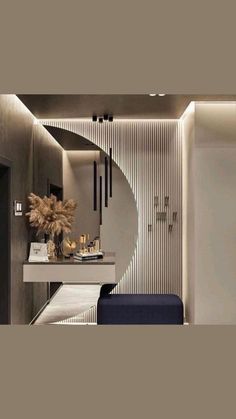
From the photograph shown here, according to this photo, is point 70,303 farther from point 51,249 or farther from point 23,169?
point 23,169

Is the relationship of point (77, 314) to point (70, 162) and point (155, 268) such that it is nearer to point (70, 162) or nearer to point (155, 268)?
point (155, 268)

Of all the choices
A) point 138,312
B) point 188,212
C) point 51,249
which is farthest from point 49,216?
point 188,212

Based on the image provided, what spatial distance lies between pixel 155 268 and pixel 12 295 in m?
2.16

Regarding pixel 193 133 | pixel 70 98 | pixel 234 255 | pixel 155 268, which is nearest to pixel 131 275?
pixel 155 268

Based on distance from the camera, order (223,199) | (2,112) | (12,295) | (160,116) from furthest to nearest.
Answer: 1. (160,116)
2. (223,199)
3. (12,295)
4. (2,112)

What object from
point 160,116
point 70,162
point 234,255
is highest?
point 160,116

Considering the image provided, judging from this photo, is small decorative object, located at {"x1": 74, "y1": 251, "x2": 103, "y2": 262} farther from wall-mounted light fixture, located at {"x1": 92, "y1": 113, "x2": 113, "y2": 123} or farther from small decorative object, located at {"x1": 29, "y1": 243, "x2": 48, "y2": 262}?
wall-mounted light fixture, located at {"x1": 92, "y1": 113, "x2": 113, "y2": 123}

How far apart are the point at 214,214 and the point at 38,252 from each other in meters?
2.27

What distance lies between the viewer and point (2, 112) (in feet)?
17.3

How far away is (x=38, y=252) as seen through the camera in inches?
246

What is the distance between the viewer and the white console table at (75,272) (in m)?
5.91

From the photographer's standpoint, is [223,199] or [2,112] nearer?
[2,112]

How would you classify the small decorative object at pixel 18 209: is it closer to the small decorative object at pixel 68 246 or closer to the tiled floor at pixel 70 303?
the small decorative object at pixel 68 246

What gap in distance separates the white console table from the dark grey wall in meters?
0.28
